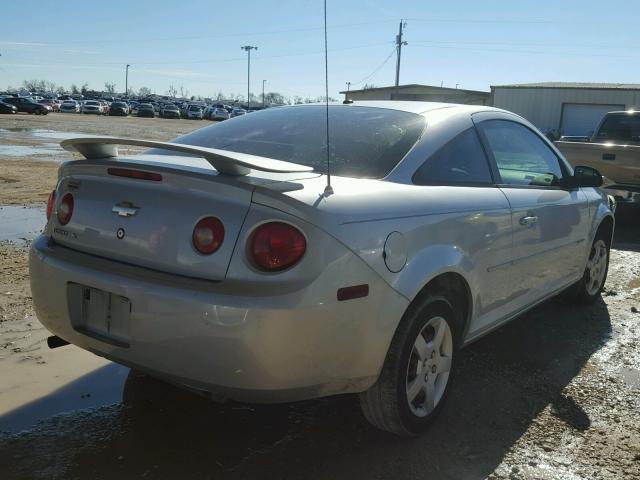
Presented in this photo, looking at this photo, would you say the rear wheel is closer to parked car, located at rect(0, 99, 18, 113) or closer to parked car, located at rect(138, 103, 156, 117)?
parked car, located at rect(0, 99, 18, 113)

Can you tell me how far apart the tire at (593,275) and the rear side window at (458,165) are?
81.6 inches

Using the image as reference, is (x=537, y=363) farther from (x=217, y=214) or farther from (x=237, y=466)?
(x=217, y=214)

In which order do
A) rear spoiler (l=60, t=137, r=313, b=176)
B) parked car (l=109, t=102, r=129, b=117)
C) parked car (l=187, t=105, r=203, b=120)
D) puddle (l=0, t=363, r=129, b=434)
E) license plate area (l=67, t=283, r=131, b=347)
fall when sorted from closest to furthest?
rear spoiler (l=60, t=137, r=313, b=176)
license plate area (l=67, t=283, r=131, b=347)
puddle (l=0, t=363, r=129, b=434)
parked car (l=109, t=102, r=129, b=117)
parked car (l=187, t=105, r=203, b=120)

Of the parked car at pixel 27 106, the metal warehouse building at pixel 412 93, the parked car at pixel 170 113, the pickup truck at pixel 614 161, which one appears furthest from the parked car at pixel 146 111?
the pickup truck at pixel 614 161

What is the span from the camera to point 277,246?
93.1 inches

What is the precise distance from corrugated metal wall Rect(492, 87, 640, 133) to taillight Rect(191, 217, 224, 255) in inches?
1632

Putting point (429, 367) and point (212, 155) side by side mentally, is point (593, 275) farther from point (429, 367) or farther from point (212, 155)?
point (212, 155)

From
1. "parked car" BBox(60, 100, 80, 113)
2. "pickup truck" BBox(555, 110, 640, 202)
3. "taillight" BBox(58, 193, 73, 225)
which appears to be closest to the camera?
"taillight" BBox(58, 193, 73, 225)

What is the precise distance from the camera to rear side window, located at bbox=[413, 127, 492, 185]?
3.11 meters

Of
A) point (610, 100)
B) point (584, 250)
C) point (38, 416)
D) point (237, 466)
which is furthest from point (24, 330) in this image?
point (610, 100)

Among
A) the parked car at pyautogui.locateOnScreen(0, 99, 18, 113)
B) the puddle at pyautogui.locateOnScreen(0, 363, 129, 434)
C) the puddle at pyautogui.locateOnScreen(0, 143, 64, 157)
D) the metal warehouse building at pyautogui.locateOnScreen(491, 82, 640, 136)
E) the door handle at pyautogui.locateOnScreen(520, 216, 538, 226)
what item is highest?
the metal warehouse building at pyautogui.locateOnScreen(491, 82, 640, 136)

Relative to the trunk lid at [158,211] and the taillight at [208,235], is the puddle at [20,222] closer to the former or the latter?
the trunk lid at [158,211]

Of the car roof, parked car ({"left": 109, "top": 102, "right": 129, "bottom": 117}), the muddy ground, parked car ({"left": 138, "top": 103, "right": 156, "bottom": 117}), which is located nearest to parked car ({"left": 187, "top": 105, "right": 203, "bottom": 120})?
parked car ({"left": 138, "top": 103, "right": 156, "bottom": 117})

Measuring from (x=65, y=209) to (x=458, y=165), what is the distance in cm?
203
